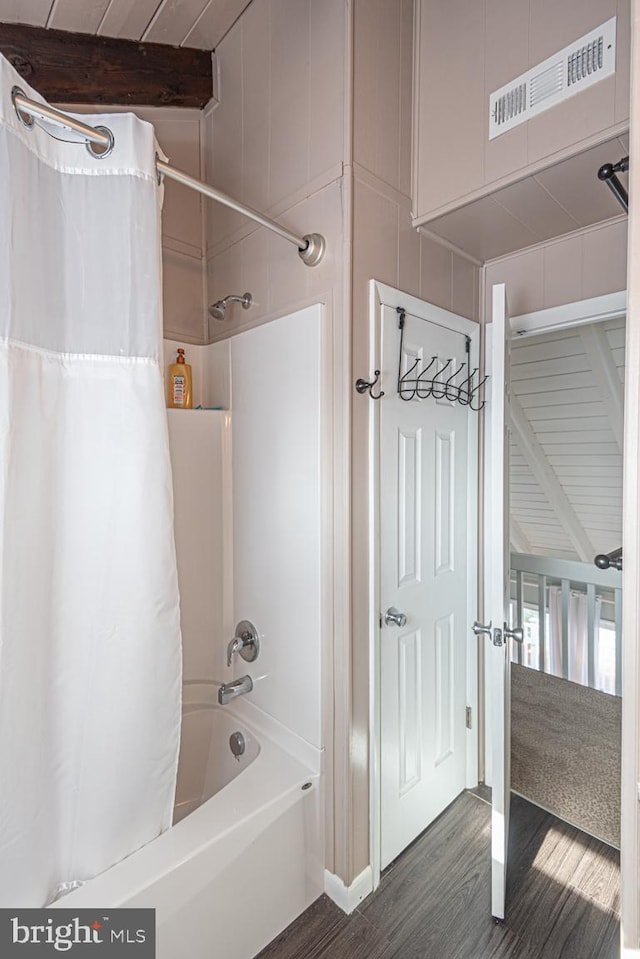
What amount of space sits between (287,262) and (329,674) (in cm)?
140

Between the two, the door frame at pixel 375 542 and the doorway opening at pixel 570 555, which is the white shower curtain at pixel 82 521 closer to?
the door frame at pixel 375 542

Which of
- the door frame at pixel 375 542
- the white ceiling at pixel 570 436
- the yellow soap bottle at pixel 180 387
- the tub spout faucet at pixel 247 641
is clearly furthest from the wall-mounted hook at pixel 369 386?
the white ceiling at pixel 570 436

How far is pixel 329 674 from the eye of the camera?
5.20ft

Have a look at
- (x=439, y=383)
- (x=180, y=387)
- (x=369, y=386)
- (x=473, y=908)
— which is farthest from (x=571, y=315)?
(x=473, y=908)

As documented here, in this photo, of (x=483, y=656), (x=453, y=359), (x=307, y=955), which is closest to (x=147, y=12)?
(x=453, y=359)

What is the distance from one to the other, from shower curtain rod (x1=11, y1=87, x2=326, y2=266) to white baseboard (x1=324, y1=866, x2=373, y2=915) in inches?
79.2

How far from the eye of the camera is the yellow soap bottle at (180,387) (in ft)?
6.75

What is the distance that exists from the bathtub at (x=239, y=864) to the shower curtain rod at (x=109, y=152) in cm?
165

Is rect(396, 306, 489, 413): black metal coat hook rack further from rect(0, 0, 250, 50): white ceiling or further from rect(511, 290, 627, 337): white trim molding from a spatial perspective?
rect(0, 0, 250, 50): white ceiling

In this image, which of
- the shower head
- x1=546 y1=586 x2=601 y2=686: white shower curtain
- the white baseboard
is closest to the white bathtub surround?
the shower head

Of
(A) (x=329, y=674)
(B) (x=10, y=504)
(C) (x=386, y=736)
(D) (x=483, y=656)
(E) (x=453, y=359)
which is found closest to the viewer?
(B) (x=10, y=504)

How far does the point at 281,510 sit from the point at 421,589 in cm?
62

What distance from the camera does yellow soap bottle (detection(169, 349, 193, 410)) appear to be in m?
2.06

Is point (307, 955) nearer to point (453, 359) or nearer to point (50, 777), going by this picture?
point (50, 777)
